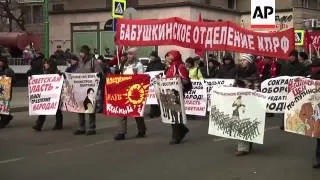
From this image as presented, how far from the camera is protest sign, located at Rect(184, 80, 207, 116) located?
51.9ft

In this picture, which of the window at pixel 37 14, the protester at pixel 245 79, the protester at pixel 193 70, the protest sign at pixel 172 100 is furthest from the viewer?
the window at pixel 37 14

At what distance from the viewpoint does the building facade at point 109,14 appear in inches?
1560

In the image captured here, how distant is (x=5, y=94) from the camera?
566 inches

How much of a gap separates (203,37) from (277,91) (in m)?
2.75

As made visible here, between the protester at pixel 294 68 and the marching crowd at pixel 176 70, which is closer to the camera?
the marching crowd at pixel 176 70

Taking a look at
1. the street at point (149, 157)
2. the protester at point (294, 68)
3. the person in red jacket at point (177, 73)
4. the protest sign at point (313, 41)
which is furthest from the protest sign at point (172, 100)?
the protest sign at point (313, 41)

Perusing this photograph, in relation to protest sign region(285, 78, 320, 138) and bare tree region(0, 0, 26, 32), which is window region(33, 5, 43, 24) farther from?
protest sign region(285, 78, 320, 138)

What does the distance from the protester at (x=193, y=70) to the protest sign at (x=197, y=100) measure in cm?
55

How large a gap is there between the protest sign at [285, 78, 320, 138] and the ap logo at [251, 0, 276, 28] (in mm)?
6175

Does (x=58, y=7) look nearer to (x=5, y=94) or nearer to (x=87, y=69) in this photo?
(x=5, y=94)

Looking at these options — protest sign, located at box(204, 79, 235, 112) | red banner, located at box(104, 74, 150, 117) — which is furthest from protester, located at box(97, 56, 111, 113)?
protest sign, located at box(204, 79, 235, 112)

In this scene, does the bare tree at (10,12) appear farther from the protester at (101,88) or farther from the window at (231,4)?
the protester at (101,88)

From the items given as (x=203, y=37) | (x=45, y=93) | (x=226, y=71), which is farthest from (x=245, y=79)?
(x=226, y=71)

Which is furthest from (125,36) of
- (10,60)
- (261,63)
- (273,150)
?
(10,60)
